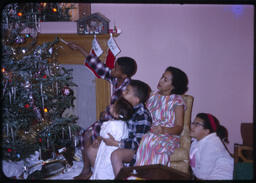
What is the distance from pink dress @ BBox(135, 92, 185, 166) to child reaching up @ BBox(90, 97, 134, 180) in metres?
0.25

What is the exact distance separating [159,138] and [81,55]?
1605 mm

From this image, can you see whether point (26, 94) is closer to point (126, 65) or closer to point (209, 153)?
point (126, 65)

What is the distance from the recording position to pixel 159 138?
2.34 meters

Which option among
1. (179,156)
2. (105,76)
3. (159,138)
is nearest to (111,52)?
(105,76)

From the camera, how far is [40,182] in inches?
93.7

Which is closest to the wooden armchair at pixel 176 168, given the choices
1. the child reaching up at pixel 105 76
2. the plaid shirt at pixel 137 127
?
the plaid shirt at pixel 137 127

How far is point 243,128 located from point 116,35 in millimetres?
1977

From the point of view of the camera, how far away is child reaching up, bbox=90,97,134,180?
2160 millimetres

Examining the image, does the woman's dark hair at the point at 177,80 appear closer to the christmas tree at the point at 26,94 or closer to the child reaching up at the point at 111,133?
the child reaching up at the point at 111,133

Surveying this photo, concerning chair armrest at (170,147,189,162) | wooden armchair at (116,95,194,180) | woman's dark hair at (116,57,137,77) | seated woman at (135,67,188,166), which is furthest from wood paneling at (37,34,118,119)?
chair armrest at (170,147,189,162)

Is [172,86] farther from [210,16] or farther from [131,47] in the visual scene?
[210,16]

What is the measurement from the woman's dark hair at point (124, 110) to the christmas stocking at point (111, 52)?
0.94 m

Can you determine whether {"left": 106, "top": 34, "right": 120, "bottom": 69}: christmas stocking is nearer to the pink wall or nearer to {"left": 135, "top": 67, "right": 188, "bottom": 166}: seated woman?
the pink wall

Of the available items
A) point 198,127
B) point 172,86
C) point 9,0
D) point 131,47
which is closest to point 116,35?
point 131,47
